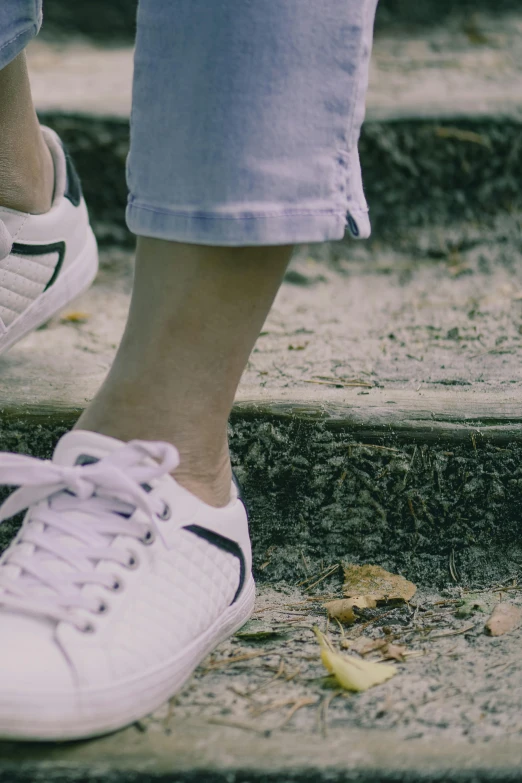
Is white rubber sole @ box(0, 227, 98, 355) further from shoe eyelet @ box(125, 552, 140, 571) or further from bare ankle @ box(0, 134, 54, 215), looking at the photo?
shoe eyelet @ box(125, 552, 140, 571)

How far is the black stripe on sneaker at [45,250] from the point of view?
1114mm

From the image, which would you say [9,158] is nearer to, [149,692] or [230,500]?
[230,500]

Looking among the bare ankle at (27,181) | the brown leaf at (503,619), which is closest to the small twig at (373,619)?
the brown leaf at (503,619)

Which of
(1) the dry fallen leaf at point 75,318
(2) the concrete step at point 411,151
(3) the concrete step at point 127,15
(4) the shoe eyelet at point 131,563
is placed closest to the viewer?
(4) the shoe eyelet at point 131,563

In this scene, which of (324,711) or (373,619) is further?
(373,619)

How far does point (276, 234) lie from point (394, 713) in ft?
1.52

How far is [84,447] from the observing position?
2.50 ft

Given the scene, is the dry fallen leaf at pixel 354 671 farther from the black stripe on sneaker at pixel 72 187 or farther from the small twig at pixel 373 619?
the black stripe on sneaker at pixel 72 187

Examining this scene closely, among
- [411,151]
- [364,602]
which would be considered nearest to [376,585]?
[364,602]

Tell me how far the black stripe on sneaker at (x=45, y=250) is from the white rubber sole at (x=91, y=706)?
65 centimetres

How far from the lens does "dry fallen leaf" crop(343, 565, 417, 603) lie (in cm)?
95

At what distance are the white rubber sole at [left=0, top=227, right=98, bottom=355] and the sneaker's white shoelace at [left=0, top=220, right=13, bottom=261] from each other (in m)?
0.12

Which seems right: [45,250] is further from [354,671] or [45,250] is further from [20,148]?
[354,671]

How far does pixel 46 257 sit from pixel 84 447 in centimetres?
51
